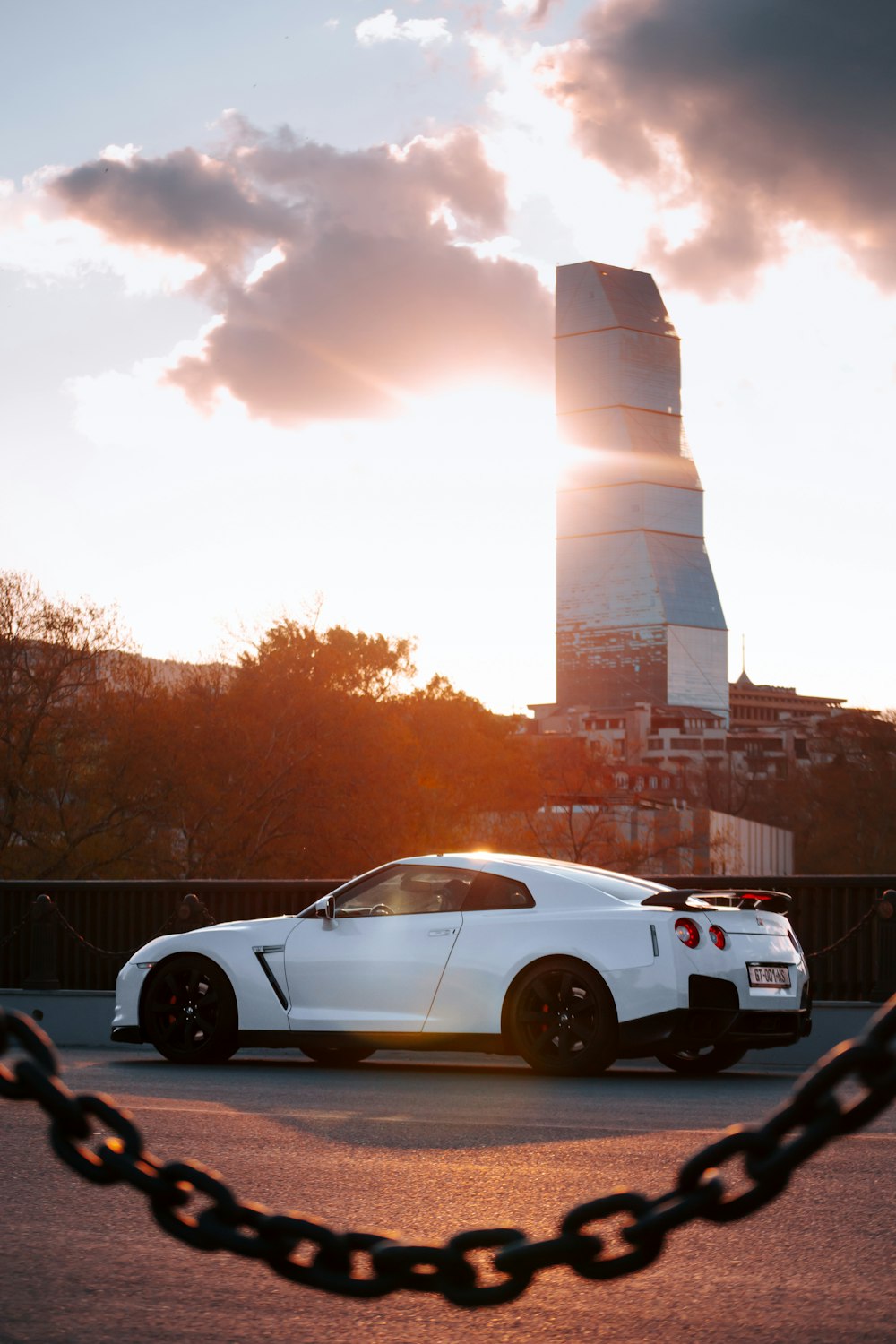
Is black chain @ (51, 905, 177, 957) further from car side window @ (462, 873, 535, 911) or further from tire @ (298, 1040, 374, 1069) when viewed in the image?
car side window @ (462, 873, 535, 911)

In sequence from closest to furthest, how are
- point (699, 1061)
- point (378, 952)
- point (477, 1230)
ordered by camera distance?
point (477, 1230) → point (378, 952) → point (699, 1061)

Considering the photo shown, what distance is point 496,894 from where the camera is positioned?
12188 millimetres

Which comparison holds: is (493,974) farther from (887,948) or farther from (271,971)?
(887,948)

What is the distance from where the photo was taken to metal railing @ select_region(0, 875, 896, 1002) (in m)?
15.7

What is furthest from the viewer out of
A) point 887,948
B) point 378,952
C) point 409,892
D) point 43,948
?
point 43,948

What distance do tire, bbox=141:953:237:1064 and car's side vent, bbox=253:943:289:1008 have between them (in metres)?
0.32

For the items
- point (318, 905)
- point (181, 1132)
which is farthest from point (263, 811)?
point (181, 1132)

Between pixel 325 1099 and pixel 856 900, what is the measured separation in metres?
7.08

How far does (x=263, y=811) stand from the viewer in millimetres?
59312

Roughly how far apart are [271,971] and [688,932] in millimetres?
3014

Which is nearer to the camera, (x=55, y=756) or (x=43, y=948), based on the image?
(x=43, y=948)

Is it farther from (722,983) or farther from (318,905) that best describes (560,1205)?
(318,905)

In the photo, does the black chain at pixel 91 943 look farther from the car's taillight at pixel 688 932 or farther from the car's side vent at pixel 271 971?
the car's taillight at pixel 688 932

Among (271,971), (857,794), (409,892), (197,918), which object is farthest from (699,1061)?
(857,794)
